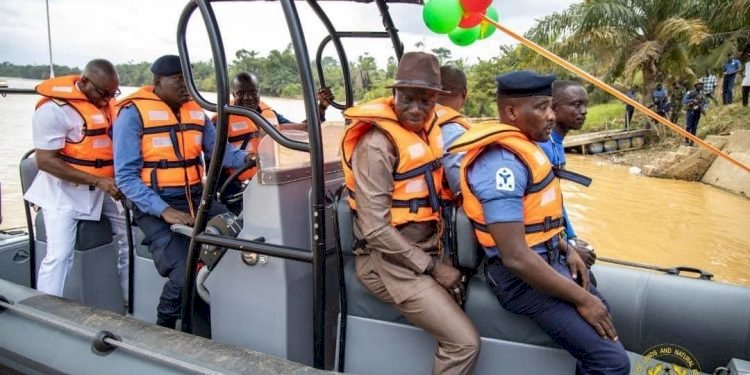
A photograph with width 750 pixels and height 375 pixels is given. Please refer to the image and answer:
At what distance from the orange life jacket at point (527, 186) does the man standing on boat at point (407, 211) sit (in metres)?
0.18

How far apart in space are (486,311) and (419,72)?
85 centimetres

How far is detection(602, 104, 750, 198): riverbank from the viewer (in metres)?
9.95

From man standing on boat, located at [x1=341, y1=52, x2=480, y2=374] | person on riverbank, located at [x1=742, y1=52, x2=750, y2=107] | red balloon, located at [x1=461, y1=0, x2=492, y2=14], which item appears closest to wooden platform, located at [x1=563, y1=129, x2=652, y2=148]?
person on riverbank, located at [x1=742, y1=52, x2=750, y2=107]

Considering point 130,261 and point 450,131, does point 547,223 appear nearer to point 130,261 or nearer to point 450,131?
point 450,131

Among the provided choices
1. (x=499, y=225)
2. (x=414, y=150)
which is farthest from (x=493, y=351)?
(x=414, y=150)

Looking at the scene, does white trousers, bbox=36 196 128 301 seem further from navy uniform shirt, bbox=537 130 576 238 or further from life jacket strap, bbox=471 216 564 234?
navy uniform shirt, bbox=537 130 576 238

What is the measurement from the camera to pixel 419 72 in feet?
6.17

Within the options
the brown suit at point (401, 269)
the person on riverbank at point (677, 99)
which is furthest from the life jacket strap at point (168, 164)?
the person on riverbank at point (677, 99)

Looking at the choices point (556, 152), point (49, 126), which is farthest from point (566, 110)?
point (49, 126)

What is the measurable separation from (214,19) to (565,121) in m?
1.70

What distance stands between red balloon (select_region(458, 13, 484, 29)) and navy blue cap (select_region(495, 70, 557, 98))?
3.72ft

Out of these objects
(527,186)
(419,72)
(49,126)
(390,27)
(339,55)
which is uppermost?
(390,27)

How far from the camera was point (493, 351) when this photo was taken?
5.95 feet

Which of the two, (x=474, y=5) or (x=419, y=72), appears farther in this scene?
(x=474, y=5)
